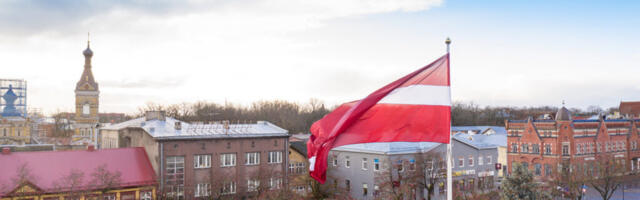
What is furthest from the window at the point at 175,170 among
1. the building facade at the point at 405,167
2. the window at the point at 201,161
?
the building facade at the point at 405,167

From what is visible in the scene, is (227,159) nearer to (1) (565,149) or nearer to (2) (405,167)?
(2) (405,167)

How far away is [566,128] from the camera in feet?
185

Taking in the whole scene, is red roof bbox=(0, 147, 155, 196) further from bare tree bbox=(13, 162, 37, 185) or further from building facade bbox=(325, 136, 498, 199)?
building facade bbox=(325, 136, 498, 199)

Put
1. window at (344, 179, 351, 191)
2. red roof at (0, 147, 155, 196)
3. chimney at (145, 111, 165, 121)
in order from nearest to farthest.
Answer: red roof at (0, 147, 155, 196) < chimney at (145, 111, 165, 121) < window at (344, 179, 351, 191)

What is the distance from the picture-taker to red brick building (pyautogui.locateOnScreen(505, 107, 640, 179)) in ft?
184

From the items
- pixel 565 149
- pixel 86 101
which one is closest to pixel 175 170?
pixel 86 101

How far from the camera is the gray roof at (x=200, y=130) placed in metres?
40.1

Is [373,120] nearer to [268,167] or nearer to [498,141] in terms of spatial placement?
[268,167]

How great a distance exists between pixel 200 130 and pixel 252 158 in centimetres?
528

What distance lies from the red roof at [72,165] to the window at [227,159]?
5.88 metres

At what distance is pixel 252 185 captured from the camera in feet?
Answer: 131

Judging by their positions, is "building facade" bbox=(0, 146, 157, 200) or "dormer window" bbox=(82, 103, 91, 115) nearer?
"building facade" bbox=(0, 146, 157, 200)

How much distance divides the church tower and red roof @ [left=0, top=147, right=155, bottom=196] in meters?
33.1

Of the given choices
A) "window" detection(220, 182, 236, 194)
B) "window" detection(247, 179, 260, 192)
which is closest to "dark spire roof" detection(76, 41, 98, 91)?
"window" detection(220, 182, 236, 194)
